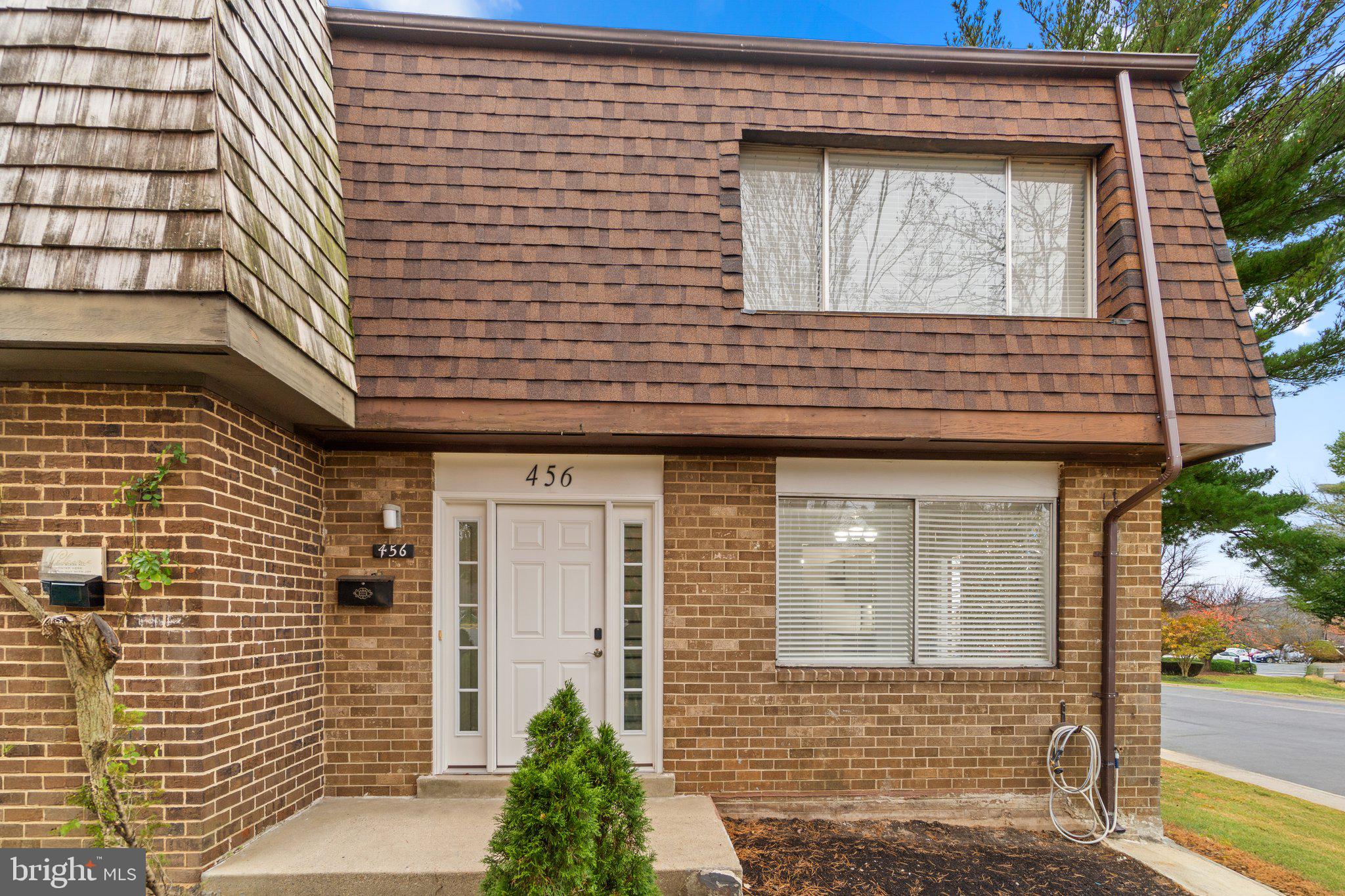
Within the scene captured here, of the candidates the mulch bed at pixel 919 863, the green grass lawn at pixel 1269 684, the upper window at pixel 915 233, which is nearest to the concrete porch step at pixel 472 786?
the mulch bed at pixel 919 863

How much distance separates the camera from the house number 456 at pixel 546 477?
5.08 meters

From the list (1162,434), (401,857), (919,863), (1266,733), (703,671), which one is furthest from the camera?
(1266,733)

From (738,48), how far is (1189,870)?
21.0 feet

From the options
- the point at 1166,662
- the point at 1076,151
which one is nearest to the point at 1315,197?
the point at 1076,151

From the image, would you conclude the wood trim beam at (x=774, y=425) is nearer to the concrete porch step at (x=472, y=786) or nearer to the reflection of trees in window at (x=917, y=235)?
the reflection of trees in window at (x=917, y=235)

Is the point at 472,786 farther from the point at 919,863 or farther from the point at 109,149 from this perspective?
the point at 109,149

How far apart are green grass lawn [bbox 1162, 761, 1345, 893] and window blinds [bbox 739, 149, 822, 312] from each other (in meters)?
5.05

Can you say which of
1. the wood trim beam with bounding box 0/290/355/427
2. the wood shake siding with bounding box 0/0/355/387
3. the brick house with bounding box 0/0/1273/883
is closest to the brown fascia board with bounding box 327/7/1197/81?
the brick house with bounding box 0/0/1273/883

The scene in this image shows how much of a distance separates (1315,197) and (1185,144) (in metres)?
3.85

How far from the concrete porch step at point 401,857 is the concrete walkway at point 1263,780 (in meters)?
7.03

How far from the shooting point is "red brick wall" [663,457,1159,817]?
493 cm

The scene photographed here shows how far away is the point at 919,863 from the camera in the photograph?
435cm

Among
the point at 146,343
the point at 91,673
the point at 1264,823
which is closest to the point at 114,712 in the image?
the point at 91,673

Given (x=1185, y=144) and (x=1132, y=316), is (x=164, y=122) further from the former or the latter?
(x=1185, y=144)
